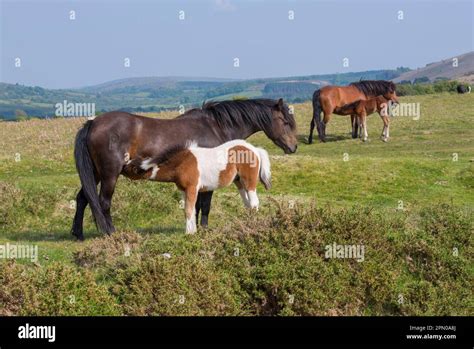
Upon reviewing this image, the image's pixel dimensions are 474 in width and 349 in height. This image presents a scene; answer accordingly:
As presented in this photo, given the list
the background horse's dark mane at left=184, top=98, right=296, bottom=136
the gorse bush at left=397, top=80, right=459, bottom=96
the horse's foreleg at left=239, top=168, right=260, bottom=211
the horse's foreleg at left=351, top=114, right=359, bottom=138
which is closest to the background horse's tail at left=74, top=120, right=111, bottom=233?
the background horse's dark mane at left=184, top=98, right=296, bottom=136


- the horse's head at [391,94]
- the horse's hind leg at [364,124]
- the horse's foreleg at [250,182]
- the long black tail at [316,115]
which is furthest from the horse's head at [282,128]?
the horse's head at [391,94]

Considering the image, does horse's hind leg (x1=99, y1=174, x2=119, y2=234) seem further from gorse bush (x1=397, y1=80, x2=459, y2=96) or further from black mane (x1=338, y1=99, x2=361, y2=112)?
gorse bush (x1=397, y1=80, x2=459, y2=96)

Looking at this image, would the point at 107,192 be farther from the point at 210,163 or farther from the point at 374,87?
the point at 374,87

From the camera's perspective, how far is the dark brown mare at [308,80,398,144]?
2846 centimetres

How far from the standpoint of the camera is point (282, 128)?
1364cm

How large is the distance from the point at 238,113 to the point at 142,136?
1781mm

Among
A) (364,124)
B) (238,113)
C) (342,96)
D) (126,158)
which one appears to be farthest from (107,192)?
(342,96)

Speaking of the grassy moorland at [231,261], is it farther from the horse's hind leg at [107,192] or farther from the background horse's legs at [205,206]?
the background horse's legs at [205,206]

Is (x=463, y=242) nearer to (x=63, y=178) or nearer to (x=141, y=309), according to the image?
(x=141, y=309)

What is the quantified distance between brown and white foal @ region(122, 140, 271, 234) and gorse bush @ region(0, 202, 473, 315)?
935 mm

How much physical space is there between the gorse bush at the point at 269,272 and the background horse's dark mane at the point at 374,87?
18371mm
